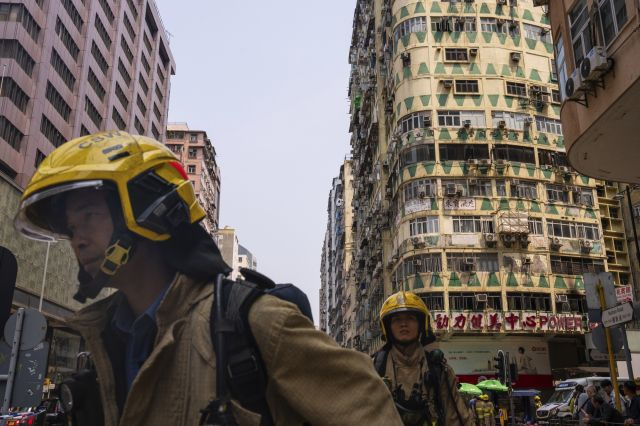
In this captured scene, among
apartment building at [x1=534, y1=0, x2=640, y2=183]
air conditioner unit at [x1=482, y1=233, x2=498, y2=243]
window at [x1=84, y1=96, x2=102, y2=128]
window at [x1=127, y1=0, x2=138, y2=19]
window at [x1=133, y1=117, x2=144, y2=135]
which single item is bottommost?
apartment building at [x1=534, y1=0, x2=640, y2=183]

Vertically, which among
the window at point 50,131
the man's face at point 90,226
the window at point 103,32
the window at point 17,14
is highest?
the window at point 103,32

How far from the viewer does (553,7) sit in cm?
1350

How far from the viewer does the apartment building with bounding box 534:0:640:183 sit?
32.1ft

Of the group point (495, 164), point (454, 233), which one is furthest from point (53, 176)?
point (495, 164)

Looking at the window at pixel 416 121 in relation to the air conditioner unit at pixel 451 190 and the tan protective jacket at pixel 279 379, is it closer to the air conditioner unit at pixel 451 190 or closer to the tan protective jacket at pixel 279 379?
the air conditioner unit at pixel 451 190

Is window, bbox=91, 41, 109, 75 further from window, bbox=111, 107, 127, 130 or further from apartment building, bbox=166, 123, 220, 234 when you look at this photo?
apartment building, bbox=166, 123, 220, 234

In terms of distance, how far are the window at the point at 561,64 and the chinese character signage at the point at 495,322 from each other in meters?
21.6

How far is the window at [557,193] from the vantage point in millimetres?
36000

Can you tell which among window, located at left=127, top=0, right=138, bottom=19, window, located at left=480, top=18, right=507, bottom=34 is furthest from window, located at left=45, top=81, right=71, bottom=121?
window, located at left=480, top=18, right=507, bottom=34

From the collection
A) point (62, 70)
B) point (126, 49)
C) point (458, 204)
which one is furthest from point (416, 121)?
point (126, 49)

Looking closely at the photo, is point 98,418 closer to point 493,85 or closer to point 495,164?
point 495,164

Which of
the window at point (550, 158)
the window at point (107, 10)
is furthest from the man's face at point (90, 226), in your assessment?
the window at point (107, 10)

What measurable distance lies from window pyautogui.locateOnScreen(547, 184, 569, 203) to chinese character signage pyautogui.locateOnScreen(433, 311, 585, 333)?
7.23 m

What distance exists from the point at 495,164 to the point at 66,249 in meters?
25.9
